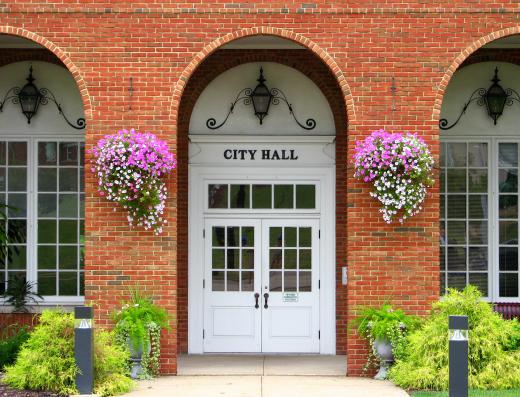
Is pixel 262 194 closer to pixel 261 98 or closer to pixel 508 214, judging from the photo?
pixel 261 98

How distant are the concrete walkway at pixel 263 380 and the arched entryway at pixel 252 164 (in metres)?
0.64

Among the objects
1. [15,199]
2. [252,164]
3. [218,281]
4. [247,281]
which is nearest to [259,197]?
[252,164]

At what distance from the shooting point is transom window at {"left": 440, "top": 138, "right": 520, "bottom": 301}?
13.7 m

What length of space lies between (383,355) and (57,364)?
4069 millimetres

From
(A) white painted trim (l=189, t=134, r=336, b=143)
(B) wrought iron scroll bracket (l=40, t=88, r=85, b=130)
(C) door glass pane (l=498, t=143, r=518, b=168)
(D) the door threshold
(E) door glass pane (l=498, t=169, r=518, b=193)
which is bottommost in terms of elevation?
(D) the door threshold

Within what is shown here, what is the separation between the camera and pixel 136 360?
1116 cm

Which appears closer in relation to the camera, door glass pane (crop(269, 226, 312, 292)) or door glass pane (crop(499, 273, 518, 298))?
door glass pane (crop(269, 226, 312, 292))

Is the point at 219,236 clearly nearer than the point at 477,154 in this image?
Yes

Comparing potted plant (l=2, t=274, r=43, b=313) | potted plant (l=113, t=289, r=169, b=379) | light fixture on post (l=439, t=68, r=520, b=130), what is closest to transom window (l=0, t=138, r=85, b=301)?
potted plant (l=2, t=274, r=43, b=313)

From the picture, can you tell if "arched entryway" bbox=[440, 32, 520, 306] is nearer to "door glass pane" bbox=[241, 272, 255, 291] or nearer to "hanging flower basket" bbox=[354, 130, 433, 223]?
"hanging flower basket" bbox=[354, 130, 433, 223]

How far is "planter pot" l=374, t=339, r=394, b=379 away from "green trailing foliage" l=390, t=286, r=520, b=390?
0.27 metres

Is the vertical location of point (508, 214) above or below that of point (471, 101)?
below

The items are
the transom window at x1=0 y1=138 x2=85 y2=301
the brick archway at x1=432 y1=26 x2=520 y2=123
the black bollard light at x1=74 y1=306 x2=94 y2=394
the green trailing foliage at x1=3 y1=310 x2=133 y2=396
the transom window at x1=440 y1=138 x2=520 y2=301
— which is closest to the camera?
the black bollard light at x1=74 y1=306 x2=94 y2=394

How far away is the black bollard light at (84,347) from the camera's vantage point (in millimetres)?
9578
